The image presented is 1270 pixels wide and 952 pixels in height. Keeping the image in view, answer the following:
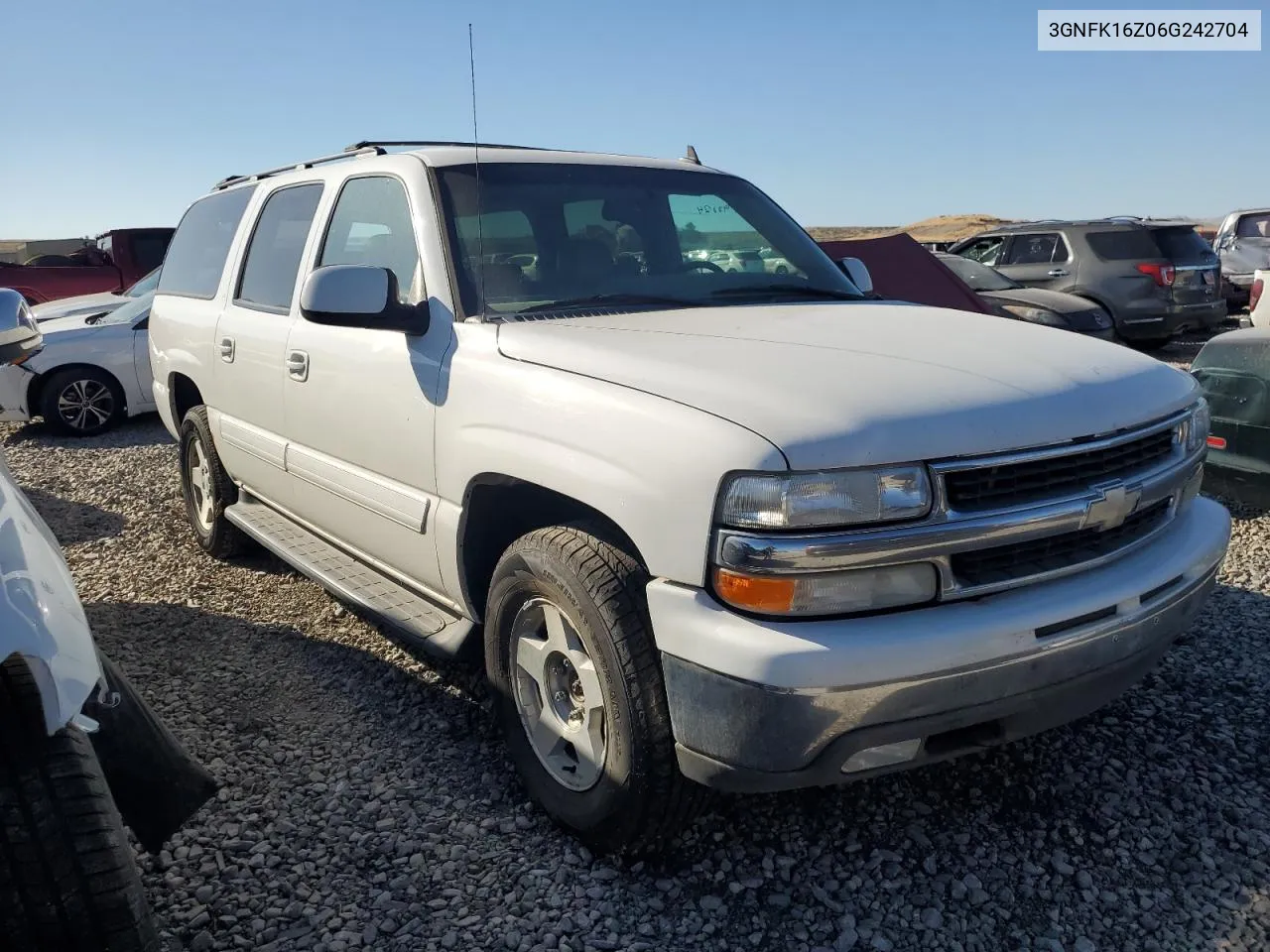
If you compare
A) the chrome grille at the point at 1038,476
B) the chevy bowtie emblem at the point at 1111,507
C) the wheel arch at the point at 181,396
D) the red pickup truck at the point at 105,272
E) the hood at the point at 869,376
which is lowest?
the chevy bowtie emblem at the point at 1111,507

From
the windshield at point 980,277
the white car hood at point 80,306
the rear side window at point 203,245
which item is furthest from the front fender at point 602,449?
the windshield at point 980,277

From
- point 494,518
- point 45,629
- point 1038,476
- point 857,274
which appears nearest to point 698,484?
point 1038,476

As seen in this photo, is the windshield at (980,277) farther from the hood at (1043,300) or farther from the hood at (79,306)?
the hood at (79,306)

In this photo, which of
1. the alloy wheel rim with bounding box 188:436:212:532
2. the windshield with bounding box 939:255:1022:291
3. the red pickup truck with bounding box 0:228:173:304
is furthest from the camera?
the red pickup truck with bounding box 0:228:173:304

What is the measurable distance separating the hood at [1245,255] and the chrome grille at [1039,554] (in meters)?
14.8

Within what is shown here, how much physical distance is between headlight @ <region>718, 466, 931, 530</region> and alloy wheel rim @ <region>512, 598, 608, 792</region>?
0.72 m

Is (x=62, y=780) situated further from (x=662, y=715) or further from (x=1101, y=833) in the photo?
(x=1101, y=833)

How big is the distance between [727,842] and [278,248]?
10.5 feet

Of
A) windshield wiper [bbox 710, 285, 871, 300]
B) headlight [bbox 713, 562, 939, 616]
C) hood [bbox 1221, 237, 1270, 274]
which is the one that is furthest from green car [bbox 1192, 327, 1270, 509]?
hood [bbox 1221, 237, 1270, 274]

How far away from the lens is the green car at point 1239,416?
4.90 m

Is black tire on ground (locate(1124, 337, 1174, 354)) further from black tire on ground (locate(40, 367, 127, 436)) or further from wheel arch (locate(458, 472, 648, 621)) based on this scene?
black tire on ground (locate(40, 367, 127, 436))

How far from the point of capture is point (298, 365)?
3906mm

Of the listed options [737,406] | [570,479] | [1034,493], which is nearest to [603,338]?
[570,479]

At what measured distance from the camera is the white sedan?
930 centimetres
